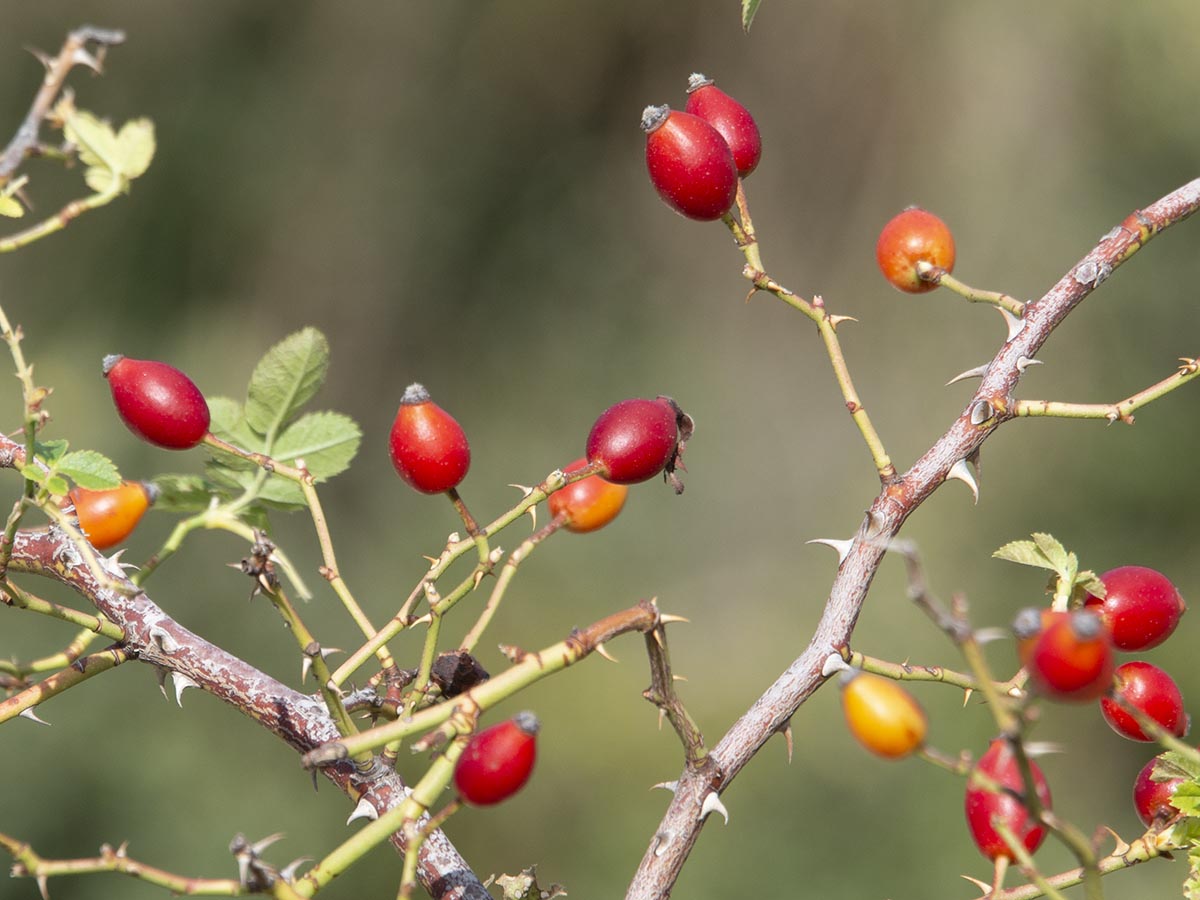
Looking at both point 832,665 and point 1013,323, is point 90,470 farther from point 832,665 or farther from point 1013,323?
point 1013,323

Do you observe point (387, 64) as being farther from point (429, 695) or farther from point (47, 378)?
point (429, 695)

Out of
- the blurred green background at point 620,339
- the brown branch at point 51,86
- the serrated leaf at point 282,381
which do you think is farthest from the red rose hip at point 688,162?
the blurred green background at point 620,339

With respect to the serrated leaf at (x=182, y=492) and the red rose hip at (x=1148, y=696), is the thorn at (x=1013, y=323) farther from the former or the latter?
the serrated leaf at (x=182, y=492)

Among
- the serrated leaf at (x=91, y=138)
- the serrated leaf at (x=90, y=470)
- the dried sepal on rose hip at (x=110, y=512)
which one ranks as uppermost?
the serrated leaf at (x=91, y=138)

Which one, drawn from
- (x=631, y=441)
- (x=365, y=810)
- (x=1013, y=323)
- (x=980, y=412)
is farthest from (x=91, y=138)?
(x=1013, y=323)

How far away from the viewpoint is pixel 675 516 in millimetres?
7832

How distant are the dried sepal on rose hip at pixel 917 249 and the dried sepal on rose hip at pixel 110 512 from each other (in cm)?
114

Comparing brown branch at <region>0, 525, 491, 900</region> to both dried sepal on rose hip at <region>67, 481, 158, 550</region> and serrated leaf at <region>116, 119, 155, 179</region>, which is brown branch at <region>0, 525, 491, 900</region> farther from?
serrated leaf at <region>116, 119, 155, 179</region>

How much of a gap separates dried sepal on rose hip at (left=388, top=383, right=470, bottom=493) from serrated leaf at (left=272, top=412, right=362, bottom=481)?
0.25ft

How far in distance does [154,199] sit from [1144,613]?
8.10 m

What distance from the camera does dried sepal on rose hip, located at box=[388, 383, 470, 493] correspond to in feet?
4.90

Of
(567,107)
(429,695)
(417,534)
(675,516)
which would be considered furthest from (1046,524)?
(429,695)

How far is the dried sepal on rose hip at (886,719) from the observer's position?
→ 0.92 meters

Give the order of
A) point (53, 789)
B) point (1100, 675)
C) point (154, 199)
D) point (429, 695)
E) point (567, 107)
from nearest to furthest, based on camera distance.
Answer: point (1100, 675) → point (429, 695) → point (53, 789) → point (154, 199) → point (567, 107)
